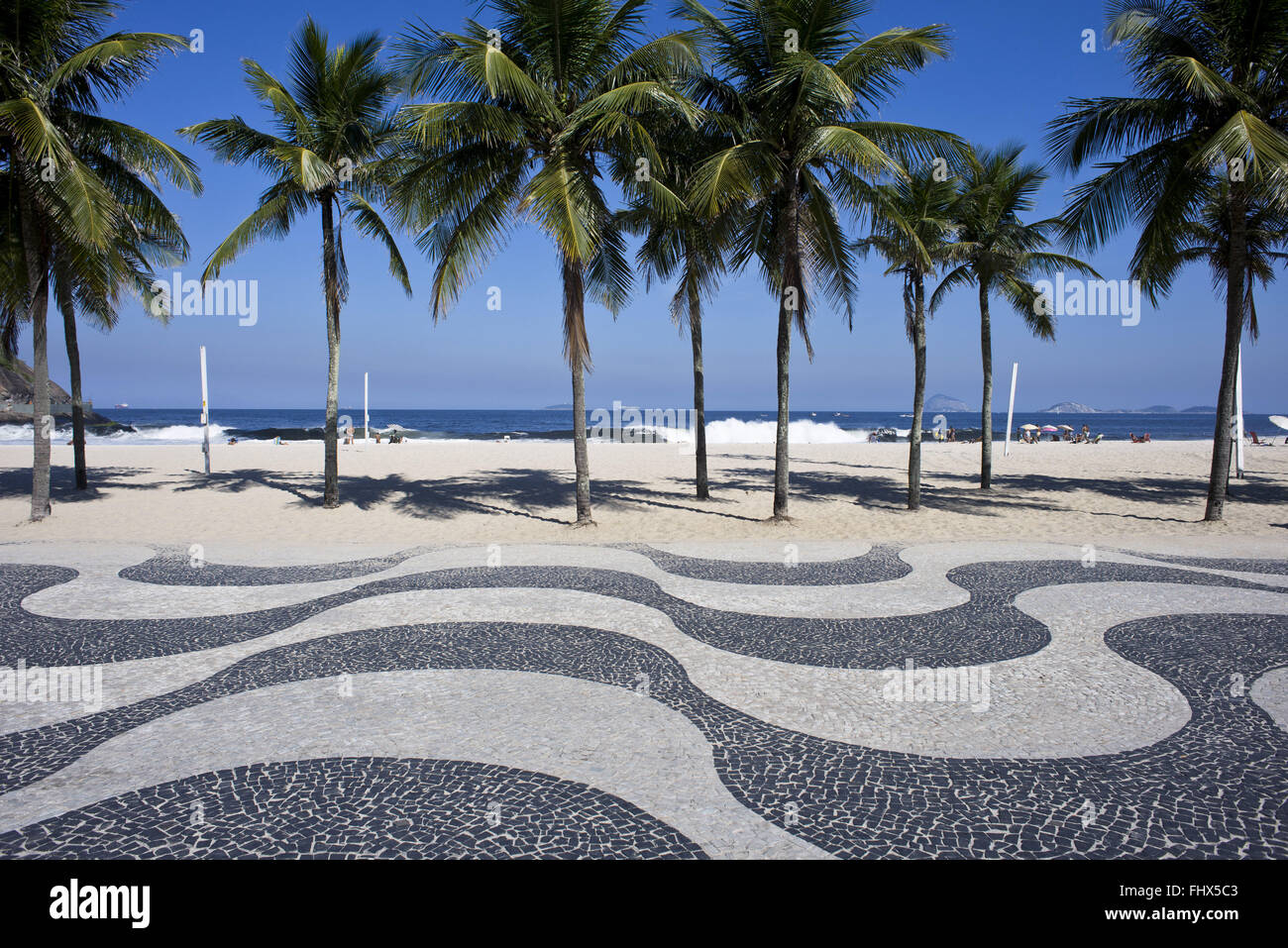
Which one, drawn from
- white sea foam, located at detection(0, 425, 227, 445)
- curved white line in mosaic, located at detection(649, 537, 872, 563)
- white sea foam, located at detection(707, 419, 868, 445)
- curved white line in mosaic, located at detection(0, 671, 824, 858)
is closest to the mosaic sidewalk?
curved white line in mosaic, located at detection(0, 671, 824, 858)

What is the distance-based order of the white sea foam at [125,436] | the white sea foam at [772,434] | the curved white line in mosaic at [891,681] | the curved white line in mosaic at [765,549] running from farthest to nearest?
the white sea foam at [772,434]
the white sea foam at [125,436]
the curved white line in mosaic at [765,549]
the curved white line in mosaic at [891,681]

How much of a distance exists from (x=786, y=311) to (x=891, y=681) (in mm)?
9165

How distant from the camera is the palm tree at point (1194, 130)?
11242 millimetres

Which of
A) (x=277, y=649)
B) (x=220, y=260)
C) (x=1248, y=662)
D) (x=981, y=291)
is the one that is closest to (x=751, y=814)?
(x=277, y=649)

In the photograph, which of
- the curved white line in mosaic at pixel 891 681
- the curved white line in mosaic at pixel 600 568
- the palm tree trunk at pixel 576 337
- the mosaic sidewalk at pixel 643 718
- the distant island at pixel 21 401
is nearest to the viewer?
the mosaic sidewalk at pixel 643 718

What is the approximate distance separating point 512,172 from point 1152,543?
12.9 metres

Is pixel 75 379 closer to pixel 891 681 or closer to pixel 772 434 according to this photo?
pixel 891 681

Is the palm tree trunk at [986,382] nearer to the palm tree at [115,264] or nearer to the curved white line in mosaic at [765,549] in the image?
the curved white line in mosaic at [765,549]

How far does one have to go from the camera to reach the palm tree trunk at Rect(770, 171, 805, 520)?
42.2 feet

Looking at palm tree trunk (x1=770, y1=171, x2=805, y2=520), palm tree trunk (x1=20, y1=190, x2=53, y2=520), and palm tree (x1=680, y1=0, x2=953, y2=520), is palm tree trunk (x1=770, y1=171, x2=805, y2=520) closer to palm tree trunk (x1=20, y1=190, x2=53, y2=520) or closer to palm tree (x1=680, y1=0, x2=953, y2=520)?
palm tree (x1=680, y1=0, x2=953, y2=520)

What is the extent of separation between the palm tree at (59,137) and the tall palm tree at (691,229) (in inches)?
350

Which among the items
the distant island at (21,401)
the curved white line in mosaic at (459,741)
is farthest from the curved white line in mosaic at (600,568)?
the distant island at (21,401)

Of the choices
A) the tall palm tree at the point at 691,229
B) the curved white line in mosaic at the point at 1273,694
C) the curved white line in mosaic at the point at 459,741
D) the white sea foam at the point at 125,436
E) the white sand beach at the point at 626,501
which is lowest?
the curved white line in mosaic at the point at 459,741

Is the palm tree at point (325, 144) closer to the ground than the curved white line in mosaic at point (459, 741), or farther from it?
farther from it
